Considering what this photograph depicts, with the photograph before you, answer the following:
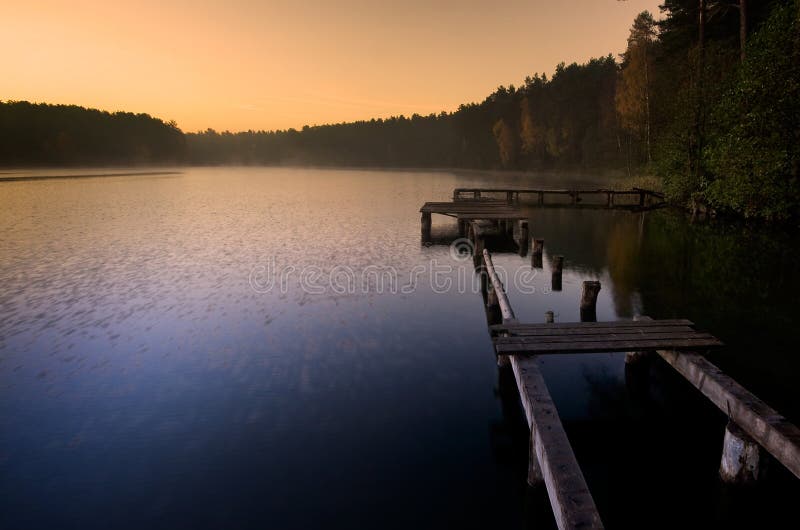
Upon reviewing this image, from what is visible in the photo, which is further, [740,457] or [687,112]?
[687,112]

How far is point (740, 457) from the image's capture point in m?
5.67

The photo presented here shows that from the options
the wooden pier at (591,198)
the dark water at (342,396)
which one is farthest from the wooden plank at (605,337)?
the wooden pier at (591,198)

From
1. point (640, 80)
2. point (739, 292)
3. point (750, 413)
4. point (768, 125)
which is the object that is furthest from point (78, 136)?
point (750, 413)

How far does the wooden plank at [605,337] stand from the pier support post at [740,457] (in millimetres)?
2085

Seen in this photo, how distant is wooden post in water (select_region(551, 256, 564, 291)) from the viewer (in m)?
15.3

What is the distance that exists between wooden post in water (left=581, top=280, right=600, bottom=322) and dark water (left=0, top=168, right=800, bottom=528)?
3.06ft

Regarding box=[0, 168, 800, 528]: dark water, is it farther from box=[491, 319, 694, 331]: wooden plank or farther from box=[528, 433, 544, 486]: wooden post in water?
box=[491, 319, 694, 331]: wooden plank

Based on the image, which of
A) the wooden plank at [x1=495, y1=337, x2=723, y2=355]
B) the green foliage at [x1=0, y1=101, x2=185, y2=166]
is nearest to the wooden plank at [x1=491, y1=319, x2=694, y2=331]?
the wooden plank at [x1=495, y1=337, x2=723, y2=355]

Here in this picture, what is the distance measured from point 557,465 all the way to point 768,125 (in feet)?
83.4

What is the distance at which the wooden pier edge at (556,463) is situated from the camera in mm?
3998

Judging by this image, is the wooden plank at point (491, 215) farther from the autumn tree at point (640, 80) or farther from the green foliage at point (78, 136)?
the green foliage at point (78, 136)

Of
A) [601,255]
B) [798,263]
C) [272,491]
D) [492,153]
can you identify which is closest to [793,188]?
[798,263]

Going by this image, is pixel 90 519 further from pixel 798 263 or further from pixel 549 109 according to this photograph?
pixel 549 109

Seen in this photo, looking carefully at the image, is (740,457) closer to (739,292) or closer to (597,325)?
(597,325)
